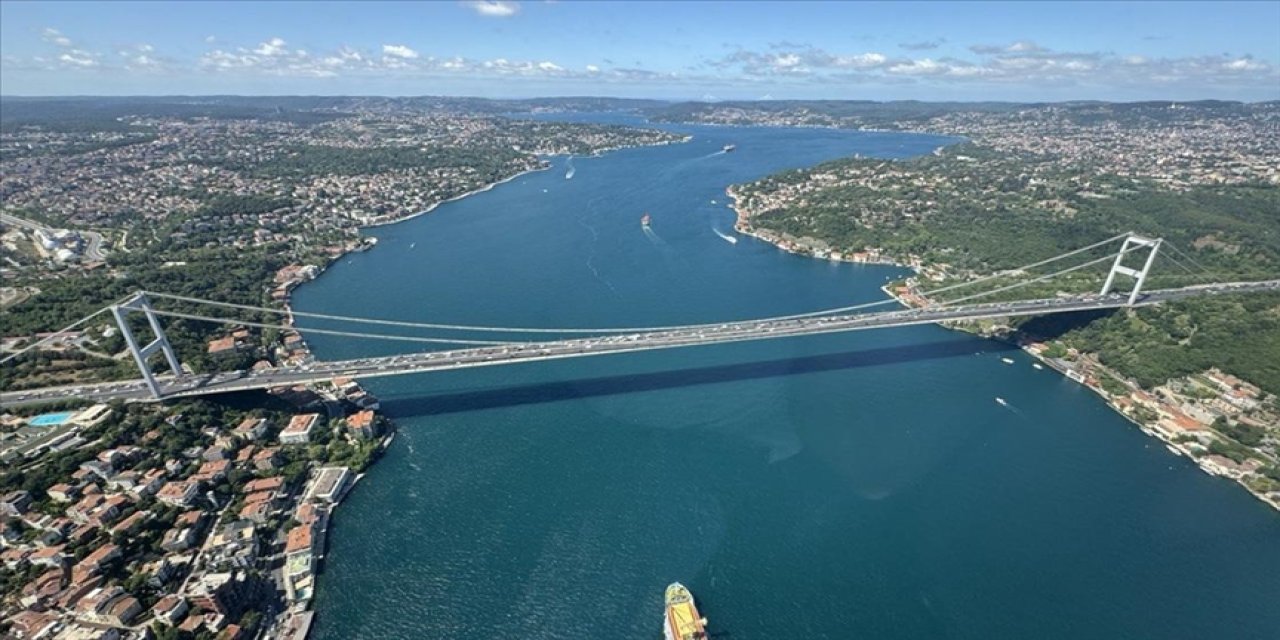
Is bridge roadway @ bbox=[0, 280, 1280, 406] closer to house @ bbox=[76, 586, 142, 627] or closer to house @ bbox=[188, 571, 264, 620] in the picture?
house @ bbox=[188, 571, 264, 620]

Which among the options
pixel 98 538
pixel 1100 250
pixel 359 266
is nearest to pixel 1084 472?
pixel 1100 250

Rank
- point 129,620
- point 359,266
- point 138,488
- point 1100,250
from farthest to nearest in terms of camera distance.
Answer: point 359,266 → point 1100,250 → point 138,488 → point 129,620

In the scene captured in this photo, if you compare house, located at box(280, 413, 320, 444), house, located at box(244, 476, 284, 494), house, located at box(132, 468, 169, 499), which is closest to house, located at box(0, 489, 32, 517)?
house, located at box(132, 468, 169, 499)

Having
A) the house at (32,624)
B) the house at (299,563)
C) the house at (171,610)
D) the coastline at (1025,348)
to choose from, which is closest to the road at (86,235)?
the house at (32,624)

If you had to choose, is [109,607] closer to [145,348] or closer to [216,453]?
[216,453]

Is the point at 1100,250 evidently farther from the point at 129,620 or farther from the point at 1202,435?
the point at 129,620

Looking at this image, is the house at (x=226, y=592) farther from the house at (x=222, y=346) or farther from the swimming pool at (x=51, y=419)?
the house at (x=222, y=346)
